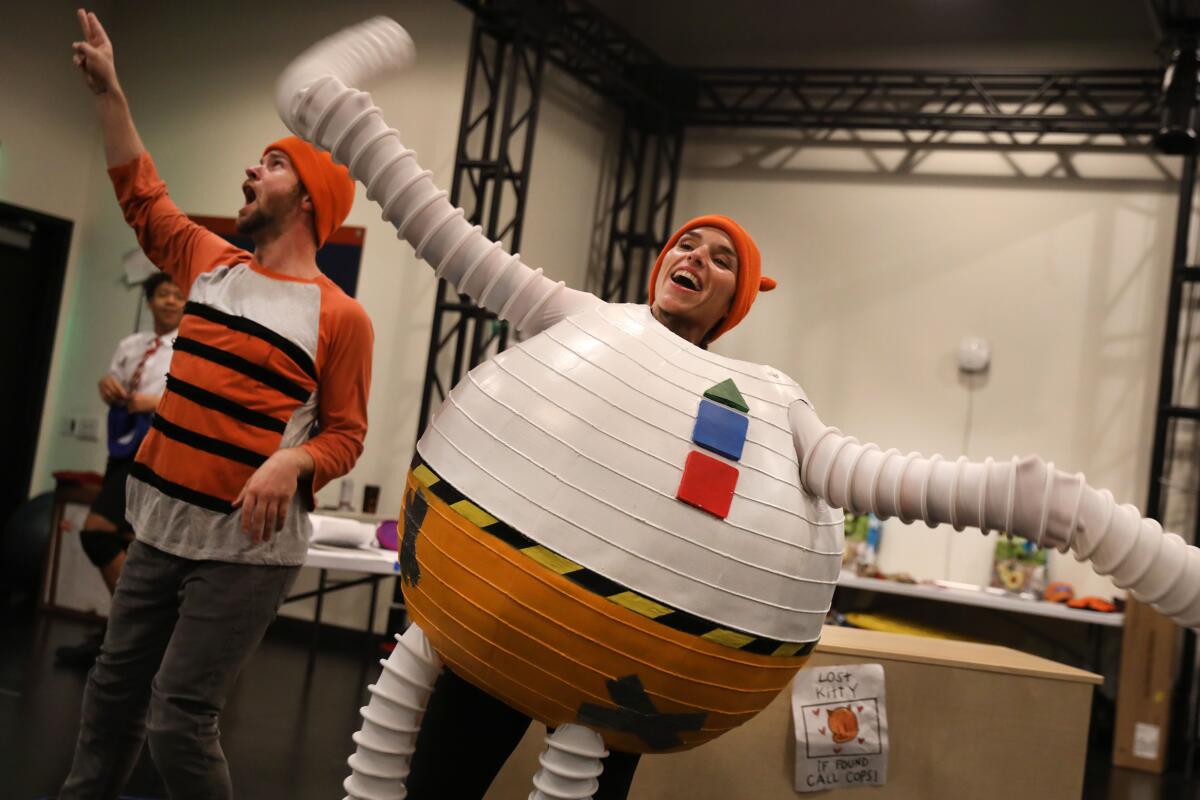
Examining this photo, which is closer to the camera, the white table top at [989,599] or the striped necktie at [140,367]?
the striped necktie at [140,367]

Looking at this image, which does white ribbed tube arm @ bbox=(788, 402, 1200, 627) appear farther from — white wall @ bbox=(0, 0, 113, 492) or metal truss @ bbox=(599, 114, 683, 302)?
white wall @ bbox=(0, 0, 113, 492)

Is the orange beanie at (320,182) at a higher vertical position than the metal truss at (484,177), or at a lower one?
lower

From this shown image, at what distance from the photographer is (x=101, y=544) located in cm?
462

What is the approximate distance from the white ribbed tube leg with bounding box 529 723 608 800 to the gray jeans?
0.72m

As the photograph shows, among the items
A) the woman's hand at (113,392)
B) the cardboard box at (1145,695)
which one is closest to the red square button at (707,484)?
the woman's hand at (113,392)

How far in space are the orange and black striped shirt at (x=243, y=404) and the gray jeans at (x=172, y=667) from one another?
0.17 ft

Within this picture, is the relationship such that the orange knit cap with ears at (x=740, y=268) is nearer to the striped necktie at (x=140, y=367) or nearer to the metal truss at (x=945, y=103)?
the striped necktie at (x=140, y=367)

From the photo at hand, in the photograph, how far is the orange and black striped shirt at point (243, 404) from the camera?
7.15 ft

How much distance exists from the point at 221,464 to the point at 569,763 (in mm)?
917

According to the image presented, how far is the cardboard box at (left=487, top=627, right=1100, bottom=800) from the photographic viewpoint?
2.79 metres

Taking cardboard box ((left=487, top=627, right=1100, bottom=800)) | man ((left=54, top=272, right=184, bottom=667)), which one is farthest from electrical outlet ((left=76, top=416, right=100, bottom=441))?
cardboard box ((left=487, top=627, right=1100, bottom=800))

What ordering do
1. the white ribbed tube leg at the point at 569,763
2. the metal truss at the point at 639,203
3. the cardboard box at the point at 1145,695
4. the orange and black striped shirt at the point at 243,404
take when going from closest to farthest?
the white ribbed tube leg at the point at 569,763 < the orange and black striped shirt at the point at 243,404 < the cardboard box at the point at 1145,695 < the metal truss at the point at 639,203

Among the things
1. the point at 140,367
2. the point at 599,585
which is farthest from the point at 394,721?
the point at 140,367

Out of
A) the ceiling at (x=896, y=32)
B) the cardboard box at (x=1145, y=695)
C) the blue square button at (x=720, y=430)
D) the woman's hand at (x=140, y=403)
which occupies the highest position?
the ceiling at (x=896, y=32)
